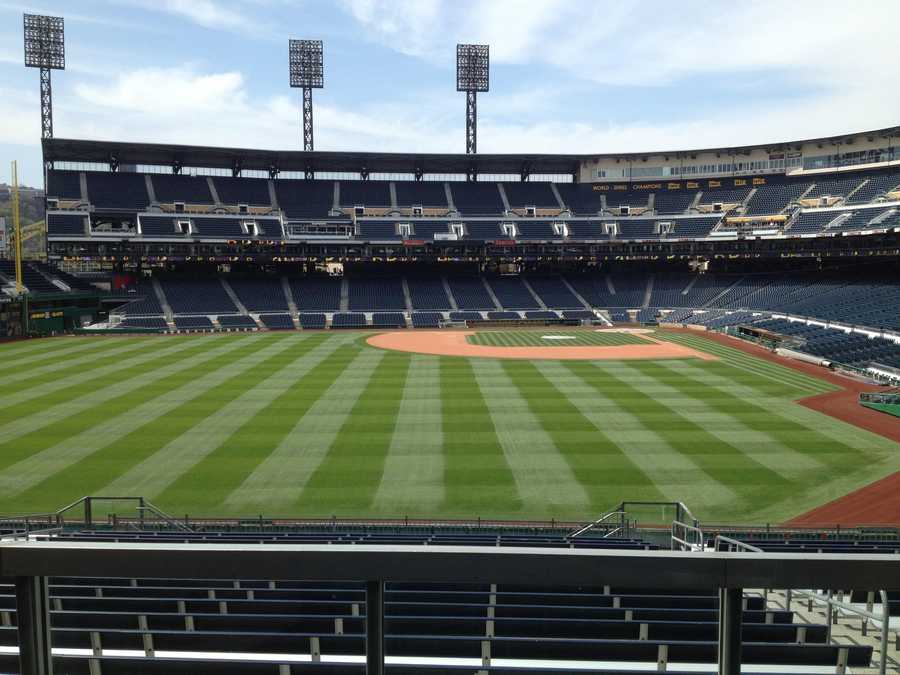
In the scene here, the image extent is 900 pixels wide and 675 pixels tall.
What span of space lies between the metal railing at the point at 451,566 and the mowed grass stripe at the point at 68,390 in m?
30.4

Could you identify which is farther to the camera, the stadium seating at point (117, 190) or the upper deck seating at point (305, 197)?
the upper deck seating at point (305, 197)

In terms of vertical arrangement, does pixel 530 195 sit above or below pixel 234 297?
above

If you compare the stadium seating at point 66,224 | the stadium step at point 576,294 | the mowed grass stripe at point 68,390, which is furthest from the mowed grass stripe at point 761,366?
A: the stadium seating at point 66,224

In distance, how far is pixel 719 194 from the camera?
3465 inches

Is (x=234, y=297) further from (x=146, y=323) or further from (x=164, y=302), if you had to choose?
(x=146, y=323)

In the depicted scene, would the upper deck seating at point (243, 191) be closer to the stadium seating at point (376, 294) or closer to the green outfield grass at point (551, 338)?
the stadium seating at point (376, 294)

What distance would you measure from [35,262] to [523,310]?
2256 inches

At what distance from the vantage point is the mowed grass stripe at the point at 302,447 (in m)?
20.4

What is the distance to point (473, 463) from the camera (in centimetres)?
2373

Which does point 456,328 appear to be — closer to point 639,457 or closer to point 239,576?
point 639,457

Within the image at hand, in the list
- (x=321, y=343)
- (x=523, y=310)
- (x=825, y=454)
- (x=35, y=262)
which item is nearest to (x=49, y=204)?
(x=35, y=262)

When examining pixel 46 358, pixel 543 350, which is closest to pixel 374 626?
Answer: pixel 543 350

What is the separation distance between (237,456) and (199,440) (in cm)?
306

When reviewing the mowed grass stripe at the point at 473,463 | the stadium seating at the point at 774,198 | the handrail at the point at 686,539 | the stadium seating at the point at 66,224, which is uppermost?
the stadium seating at the point at 774,198
